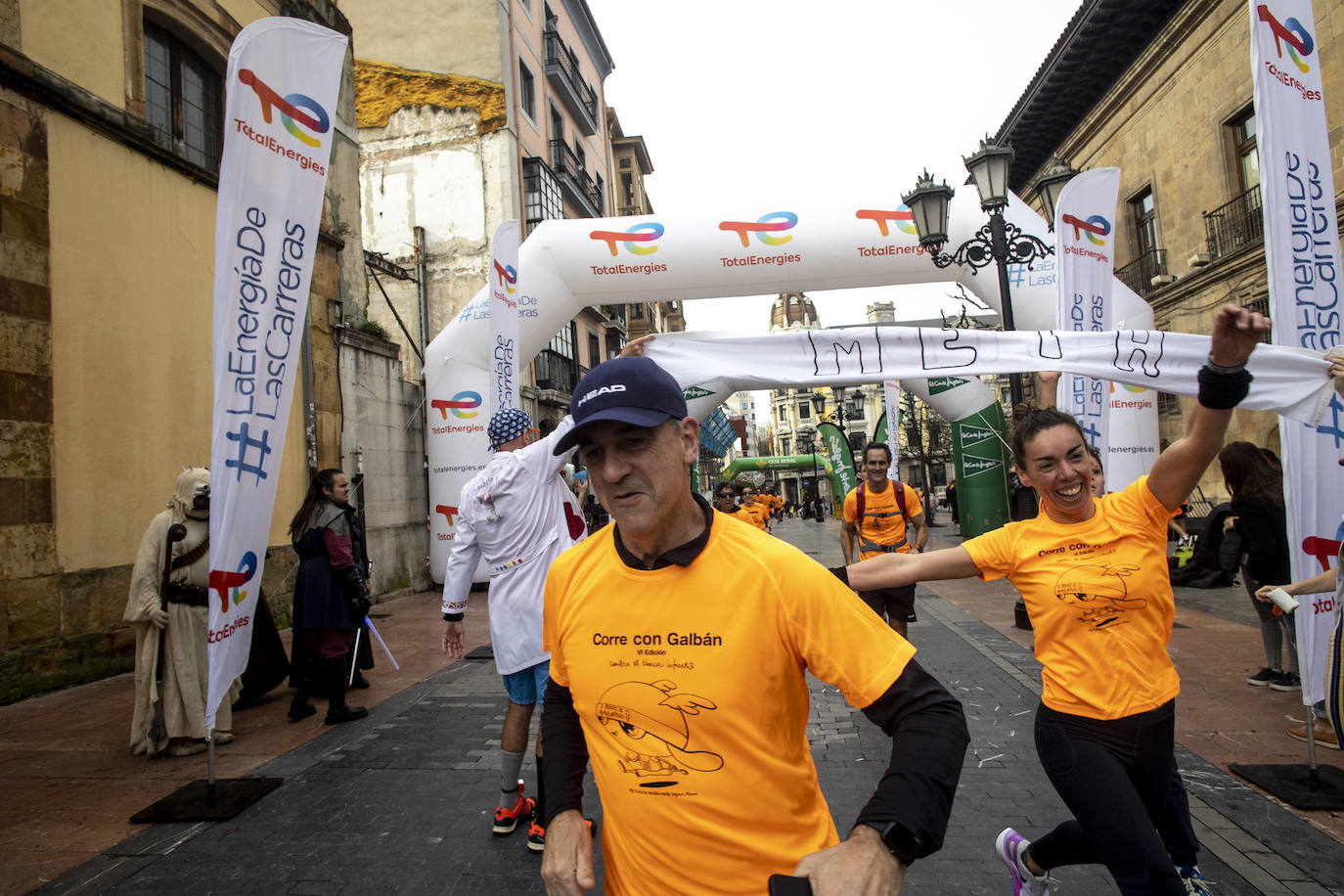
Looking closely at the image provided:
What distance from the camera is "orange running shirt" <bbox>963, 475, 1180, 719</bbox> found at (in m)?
2.53

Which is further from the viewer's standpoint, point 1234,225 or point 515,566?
point 1234,225

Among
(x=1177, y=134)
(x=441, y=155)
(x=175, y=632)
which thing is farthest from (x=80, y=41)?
(x=1177, y=134)

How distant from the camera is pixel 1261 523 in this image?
18.0 feet

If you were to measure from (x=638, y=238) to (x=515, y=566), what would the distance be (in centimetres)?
712

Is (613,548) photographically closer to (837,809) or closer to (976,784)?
(837,809)

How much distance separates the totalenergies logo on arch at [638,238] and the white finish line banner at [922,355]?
620 centimetres

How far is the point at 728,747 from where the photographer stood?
57.3 inches

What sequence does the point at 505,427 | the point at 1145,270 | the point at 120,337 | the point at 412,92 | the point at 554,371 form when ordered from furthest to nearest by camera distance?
1. the point at 554,371
2. the point at 412,92
3. the point at 1145,270
4. the point at 120,337
5. the point at 505,427

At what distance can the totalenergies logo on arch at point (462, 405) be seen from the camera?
39.2 feet

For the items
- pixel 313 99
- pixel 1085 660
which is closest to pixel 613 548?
pixel 1085 660

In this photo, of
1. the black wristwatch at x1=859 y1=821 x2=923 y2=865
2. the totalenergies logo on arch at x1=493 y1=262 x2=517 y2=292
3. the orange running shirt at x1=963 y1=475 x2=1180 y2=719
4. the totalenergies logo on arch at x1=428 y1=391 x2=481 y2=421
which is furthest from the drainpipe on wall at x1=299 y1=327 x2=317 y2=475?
the black wristwatch at x1=859 y1=821 x2=923 y2=865

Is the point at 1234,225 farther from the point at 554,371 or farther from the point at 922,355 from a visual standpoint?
the point at 554,371

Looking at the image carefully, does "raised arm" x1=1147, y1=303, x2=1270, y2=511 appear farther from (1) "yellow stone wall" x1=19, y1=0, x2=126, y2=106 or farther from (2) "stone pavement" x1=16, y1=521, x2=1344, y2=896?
(1) "yellow stone wall" x1=19, y1=0, x2=126, y2=106

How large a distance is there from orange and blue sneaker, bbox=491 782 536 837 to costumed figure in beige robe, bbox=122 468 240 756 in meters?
2.68
